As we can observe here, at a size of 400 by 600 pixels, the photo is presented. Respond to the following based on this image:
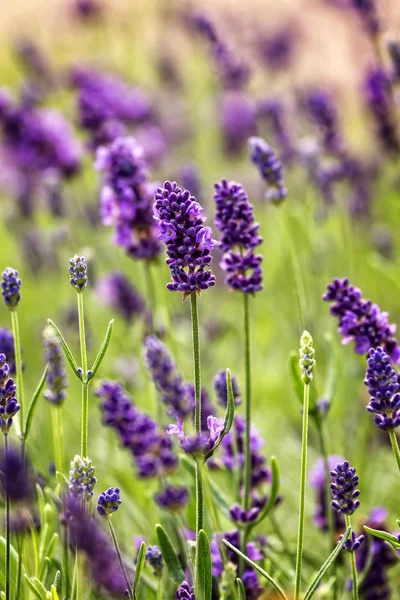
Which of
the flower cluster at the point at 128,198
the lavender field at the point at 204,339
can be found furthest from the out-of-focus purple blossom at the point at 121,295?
the flower cluster at the point at 128,198

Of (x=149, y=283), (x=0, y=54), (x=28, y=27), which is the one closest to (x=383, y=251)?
(x=149, y=283)

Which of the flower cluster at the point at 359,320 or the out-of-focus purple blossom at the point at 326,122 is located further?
the out-of-focus purple blossom at the point at 326,122

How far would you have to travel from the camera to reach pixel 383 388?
1.25 m

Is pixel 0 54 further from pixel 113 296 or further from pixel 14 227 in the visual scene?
pixel 113 296

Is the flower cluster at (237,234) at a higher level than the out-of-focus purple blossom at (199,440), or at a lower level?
higher

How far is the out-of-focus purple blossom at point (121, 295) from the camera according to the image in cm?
329

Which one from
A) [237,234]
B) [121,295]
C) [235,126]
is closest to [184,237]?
[237,234]

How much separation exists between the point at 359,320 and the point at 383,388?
10.5 inches

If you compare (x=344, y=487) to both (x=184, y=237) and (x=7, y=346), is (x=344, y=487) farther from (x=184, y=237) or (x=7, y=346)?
(x=7, y=346)

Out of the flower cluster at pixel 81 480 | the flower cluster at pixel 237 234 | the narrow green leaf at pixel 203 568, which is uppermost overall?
the flower cluster at pixel 237 234

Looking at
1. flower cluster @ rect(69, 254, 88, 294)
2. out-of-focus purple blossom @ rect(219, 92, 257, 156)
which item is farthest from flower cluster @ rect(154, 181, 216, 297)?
out-of-focus purple blossom @ rect(219, 92, 257, 156)

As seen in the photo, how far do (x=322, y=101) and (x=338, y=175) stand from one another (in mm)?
300

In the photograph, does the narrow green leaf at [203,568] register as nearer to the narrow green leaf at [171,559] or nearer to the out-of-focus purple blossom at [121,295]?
the narrow green leaf at [171,559]

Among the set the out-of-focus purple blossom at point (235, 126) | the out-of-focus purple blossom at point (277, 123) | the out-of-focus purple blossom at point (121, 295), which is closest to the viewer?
the out-of-focus purple blossom at point (121, 295)
